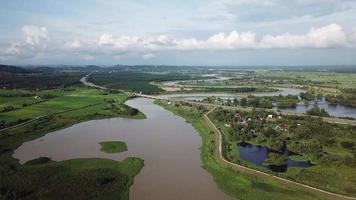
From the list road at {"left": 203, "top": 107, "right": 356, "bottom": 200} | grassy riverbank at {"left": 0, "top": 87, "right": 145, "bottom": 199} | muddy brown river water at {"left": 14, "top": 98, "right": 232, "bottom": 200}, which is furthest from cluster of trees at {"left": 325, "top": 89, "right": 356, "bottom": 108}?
grassy riverbank at {"left": 0, "top": 87, "right": 145, "bottom": 199}

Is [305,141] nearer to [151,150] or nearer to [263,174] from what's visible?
[263,174]

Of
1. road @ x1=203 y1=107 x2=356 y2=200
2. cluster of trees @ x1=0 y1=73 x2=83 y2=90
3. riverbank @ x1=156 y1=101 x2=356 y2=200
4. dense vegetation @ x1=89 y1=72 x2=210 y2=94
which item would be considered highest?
cluster of trees @ x1=0 y1=73 x2=83 y2=90

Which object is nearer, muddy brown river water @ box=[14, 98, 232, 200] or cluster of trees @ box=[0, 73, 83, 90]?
muddy brown river water @ box=[14, 98, 232, 200]

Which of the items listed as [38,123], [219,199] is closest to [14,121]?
[38,123]

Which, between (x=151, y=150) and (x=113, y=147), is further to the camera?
(x=113, y=147)

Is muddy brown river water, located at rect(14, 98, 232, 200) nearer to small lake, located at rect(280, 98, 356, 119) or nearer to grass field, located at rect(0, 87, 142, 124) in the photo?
grass field, located at rect(0, 87, 142, 124)

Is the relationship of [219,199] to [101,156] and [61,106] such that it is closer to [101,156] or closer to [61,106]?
[101,156]

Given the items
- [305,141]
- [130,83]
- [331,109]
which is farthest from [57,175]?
[130,83]
